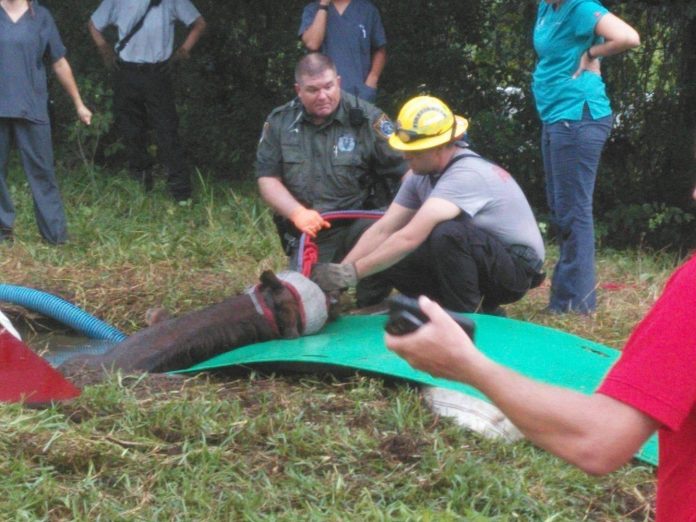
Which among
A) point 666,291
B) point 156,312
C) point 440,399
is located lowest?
point 156,312

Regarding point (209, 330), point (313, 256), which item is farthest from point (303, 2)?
point (209, 330)

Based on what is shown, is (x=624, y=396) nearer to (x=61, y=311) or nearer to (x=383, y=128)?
(x=383, y=128)

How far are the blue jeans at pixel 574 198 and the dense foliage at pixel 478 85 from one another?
3806 mm

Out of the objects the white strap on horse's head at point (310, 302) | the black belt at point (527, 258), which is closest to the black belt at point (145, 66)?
the white strap on horse's head at point (310, 302)

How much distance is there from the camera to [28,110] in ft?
26.6

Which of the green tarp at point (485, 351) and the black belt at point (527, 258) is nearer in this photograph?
the green tarp at point (485, 351)

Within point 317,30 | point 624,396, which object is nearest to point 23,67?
point 317,30

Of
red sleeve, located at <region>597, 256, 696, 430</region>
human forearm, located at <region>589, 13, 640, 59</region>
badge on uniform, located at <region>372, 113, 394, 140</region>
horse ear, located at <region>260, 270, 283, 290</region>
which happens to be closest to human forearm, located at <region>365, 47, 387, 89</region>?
badge on uniform, located at <region>372, 113, 394, 140</region>

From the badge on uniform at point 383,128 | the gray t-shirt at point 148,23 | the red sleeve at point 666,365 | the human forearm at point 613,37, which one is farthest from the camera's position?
the gray t-shirt at point 148,23

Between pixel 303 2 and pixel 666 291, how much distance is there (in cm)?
976

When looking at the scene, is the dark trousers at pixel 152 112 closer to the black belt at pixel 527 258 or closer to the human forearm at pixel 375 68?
the human forearm at pixel 375 68

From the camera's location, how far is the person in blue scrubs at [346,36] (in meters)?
8.32

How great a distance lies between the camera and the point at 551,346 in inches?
200

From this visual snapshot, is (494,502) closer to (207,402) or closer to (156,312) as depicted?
(207,402)
